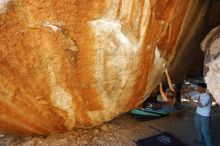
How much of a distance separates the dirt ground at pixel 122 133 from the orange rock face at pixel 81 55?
0.79 ft

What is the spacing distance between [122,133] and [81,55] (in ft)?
6.57

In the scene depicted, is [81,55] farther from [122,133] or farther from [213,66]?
[122,133]

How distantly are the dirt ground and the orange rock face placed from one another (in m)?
0.24

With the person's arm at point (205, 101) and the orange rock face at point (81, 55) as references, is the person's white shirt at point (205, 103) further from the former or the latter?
the orange rock face at point (81, 55)

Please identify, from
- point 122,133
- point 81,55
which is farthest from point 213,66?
point 122,133

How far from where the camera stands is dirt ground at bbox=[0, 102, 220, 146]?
5.90 m

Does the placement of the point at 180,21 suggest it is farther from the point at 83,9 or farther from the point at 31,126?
the point at 31,126

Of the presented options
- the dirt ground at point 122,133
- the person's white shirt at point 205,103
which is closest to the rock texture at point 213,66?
the person's white shirt at point 205,103

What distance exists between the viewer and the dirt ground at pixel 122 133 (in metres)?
5.90

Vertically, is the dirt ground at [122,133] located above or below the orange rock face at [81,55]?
below

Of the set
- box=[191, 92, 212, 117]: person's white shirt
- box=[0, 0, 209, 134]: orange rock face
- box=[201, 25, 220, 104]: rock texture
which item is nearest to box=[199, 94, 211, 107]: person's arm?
box=[191, 92, 212, 117]: person's white shirt

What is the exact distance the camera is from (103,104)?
5496 millimetres

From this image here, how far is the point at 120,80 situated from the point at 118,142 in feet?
4.11

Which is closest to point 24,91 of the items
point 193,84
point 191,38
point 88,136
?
point 88,136
